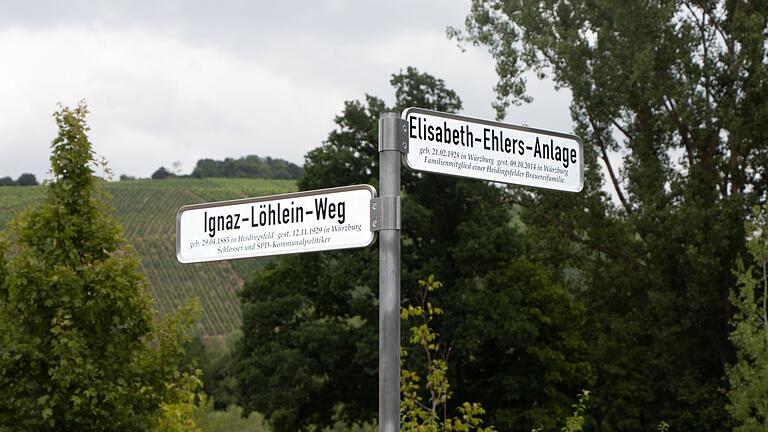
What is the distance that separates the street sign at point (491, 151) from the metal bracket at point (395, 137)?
3cm

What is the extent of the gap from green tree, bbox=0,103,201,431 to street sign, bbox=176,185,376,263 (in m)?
5.17

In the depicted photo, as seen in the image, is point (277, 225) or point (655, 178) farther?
point (655, 178)

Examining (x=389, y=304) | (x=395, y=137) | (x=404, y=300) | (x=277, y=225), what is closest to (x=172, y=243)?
(x=404, y=300)

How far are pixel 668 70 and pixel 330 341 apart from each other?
12.3 metres

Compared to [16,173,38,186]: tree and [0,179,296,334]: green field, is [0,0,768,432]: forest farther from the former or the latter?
[16,173,38,186]: tree

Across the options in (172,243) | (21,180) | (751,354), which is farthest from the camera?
(21,180)

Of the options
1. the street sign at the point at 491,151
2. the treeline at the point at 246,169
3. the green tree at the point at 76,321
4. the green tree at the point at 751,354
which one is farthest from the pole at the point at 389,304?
the treeline at the point at 246,169

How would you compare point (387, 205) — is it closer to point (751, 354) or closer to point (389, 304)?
point (389, 304)

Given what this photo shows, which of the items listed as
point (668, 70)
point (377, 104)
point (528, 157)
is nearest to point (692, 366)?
point (668, 70)

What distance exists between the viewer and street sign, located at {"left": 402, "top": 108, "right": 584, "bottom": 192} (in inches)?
175

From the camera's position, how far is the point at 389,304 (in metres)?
4.12

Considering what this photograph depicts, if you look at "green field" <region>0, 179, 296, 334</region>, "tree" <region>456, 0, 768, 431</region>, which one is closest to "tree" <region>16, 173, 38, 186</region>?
"green field" <region>0, 179, 296, 334</region>

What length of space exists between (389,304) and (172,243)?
8976 cm

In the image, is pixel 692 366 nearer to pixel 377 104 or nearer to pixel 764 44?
pixel 764 44
